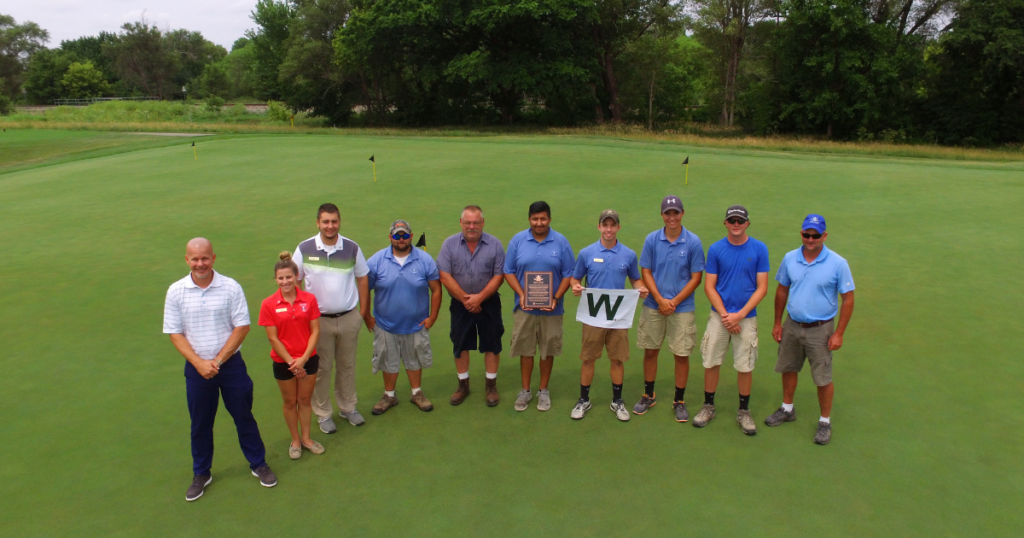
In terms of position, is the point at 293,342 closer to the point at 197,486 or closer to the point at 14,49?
the point at 197,486

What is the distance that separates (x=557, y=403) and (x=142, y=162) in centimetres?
1676

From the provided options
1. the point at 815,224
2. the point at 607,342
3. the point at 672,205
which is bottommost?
the point at 607,342

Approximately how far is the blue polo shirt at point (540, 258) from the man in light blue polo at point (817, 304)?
1.76 metres

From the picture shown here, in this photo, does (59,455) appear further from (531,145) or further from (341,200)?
(531,145)

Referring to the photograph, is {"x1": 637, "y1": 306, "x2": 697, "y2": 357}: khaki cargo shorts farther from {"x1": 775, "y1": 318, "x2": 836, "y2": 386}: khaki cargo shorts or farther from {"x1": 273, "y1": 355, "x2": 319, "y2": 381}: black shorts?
{"x1": 273, "y1": 355, "x2": 319, "y2": 381}: black shorts

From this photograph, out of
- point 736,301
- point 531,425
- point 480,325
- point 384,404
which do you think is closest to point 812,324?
point 736,301

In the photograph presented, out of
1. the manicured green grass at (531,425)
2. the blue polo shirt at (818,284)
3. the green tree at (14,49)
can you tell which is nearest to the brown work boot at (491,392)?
the manicured green grass at (531,425)

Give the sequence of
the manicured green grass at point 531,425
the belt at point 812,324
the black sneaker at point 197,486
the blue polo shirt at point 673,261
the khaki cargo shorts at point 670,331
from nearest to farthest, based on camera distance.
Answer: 1. the manicured green grass at point 531,425
2. the black sneaker at point 197,486
3. the belt at point 812,324
4. the blue polo shirt at point 673,261
5. the khaki cargo shorts at point 670,331

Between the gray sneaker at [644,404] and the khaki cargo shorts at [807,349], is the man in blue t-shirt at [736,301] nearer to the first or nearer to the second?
the khaki cargo shorts at [807,349]

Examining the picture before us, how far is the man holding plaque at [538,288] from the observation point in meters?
5.46

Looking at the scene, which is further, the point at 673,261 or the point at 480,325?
the point at 480,325

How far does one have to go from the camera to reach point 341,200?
12789 millimetres

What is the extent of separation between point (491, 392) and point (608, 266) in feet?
5.08

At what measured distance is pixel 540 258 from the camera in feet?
18.0
